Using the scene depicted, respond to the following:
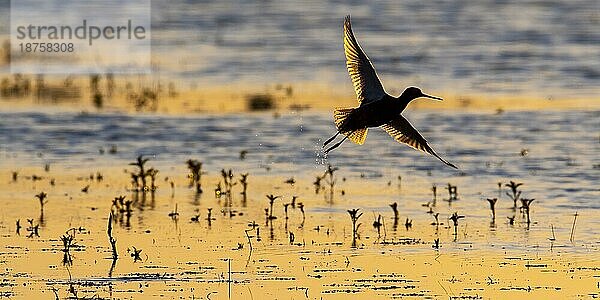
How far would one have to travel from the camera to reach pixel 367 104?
934 centimetres

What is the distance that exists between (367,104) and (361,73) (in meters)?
0.23

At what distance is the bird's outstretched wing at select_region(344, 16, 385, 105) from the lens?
9.38 meters

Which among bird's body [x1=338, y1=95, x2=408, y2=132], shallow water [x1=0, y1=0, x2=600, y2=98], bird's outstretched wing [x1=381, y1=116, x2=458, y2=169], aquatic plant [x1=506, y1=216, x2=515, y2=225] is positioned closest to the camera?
bird's body [x1=338, y1=95, x2=408, y2=132]

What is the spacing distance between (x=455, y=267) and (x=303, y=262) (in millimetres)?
965

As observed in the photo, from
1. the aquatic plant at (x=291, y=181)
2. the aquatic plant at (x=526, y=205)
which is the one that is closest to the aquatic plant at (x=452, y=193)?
the aquatic plant at (x=526, y=205)

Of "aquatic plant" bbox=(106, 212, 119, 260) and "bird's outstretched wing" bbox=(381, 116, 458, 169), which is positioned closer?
"bird's outstretched wing" bbox=(381, 116, 458, 169)

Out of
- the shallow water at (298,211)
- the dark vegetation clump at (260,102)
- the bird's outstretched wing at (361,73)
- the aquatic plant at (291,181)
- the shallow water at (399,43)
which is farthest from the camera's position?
the shallow water at (399,43)

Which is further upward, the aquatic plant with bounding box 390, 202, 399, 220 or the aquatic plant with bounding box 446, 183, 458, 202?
the aquatic plant with bounding box 446, 183, 458, 202

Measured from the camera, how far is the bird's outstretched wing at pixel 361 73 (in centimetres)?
938

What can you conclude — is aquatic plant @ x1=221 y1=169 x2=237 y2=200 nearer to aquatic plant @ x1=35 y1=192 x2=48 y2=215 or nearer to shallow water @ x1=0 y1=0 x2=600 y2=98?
aquatic plant @ x1=35 y1=192 x2=48 y2=215

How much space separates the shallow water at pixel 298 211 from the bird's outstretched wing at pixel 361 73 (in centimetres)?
108

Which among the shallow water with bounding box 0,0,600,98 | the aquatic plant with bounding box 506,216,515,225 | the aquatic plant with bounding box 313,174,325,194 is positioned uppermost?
the shallow water with bounding box 0,0,600,98

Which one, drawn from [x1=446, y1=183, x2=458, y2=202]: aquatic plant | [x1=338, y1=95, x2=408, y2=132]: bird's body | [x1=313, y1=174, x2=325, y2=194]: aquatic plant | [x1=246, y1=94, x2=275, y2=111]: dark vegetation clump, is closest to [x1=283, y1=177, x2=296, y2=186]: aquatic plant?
[x1=313, y1=174, x2=325, y2=194]: aquatic plant

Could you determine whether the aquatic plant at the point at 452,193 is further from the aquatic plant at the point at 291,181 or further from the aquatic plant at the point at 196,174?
the aquatic plant at the point at 196,174
